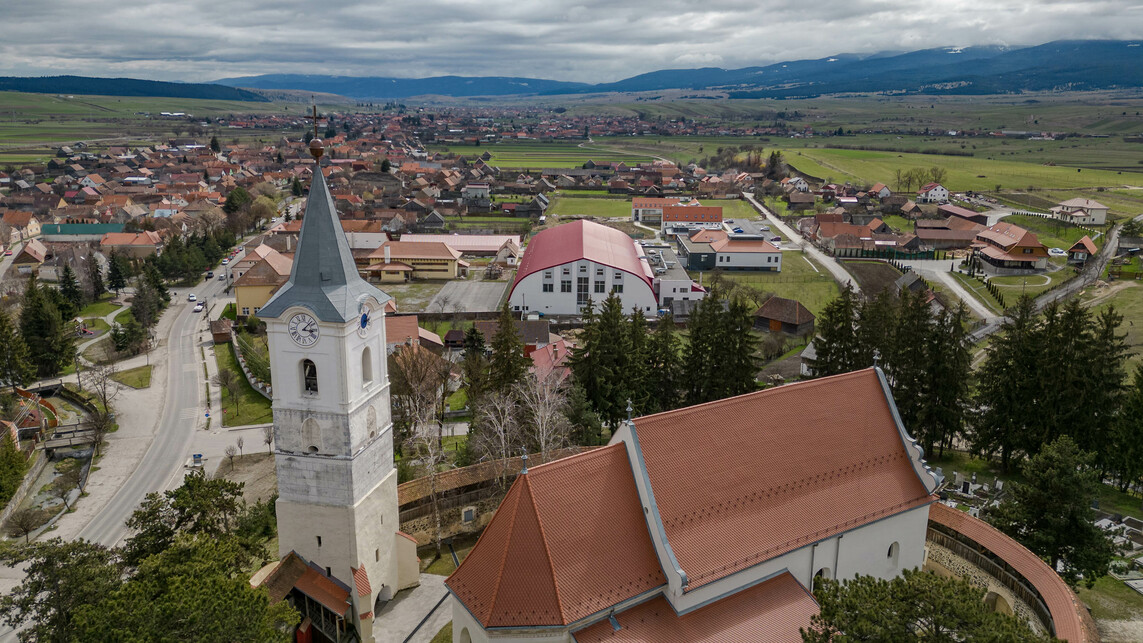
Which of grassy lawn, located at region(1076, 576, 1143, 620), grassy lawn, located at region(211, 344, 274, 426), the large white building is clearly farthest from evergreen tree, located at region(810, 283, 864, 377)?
grassy lawn, located at region(211, 344, 274, 426)

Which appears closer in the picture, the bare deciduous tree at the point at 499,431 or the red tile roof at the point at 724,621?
the red tile roof at the point at 724,621

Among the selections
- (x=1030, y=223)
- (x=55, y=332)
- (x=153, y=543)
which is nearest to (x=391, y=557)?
(x=153, y=543)

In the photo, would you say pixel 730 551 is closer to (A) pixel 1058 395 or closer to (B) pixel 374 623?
(B) pixel 374 623

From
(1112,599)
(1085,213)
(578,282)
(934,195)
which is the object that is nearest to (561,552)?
(1112,599)

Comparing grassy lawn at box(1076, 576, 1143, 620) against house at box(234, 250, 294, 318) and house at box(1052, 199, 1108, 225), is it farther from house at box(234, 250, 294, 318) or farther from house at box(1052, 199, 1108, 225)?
house at box(1052, 199, 1108, 225)

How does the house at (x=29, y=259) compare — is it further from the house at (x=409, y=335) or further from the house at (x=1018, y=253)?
the house at (x=1018, y=253)

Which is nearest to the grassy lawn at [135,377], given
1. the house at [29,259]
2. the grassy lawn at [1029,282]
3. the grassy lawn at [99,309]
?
the grassy lawn at [99,309]

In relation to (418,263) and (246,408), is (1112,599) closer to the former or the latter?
(246,408)
